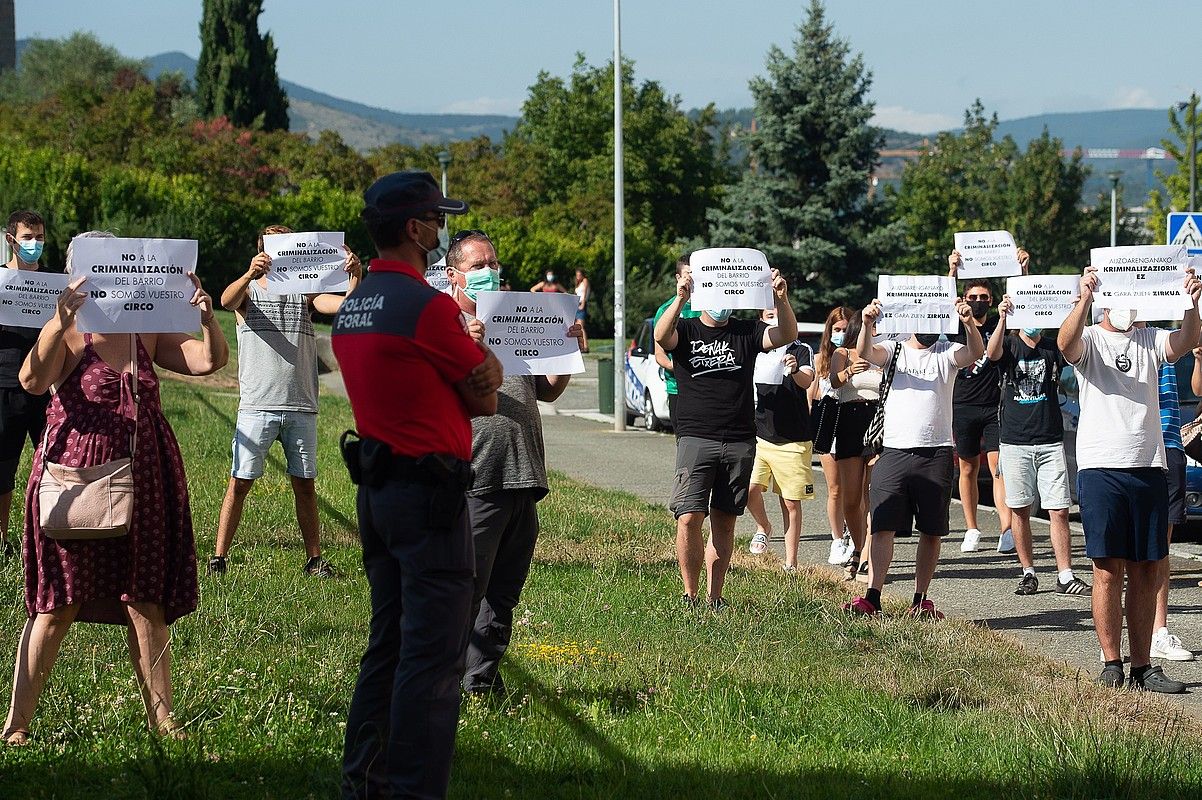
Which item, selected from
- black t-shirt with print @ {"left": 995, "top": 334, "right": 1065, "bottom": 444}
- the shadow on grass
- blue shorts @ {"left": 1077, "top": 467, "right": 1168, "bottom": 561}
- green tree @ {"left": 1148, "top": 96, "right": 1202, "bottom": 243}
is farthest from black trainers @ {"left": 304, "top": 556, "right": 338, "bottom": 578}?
green tree @ {"left": 1148, "top": 96, "right": 1202, "bottom": 243}

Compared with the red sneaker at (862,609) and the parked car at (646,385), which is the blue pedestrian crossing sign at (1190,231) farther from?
the red sneaker at (862,609)

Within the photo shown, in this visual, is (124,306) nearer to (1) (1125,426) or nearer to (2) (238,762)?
(2) (238,762)

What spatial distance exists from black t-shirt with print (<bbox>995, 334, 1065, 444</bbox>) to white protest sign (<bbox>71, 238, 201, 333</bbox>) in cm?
638

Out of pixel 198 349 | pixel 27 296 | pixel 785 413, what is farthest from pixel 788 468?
pixel 27 296

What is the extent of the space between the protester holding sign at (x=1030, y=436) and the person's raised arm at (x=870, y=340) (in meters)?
1.39

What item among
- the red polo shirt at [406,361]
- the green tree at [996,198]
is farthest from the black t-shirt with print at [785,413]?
the green tree at [996,198]

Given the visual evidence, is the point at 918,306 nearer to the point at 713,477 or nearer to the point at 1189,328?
the point at 713,477

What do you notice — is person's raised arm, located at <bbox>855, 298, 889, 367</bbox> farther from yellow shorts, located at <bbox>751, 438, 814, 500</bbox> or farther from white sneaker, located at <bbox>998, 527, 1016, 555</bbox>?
white sneaker, located at <bbox>998, 527, 1016, 555</bbox>

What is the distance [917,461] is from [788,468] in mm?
2059

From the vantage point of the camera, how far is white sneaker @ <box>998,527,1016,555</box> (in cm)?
1136

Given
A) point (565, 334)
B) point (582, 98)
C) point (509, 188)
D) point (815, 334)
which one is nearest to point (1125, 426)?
point (565, 334)

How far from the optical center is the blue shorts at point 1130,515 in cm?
721

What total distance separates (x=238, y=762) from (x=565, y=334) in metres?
2.19

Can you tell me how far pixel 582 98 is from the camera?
80438 mm
